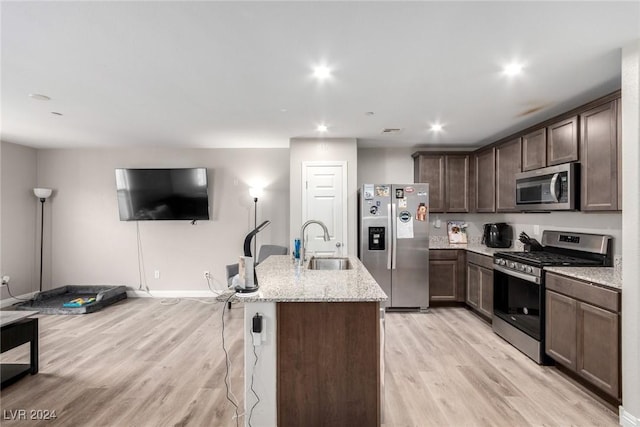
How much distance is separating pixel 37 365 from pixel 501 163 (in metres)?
5.36

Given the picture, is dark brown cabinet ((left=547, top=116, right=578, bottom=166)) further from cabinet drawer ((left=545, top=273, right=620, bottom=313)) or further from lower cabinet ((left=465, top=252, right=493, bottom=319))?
lower cabinet ((left=465, top=252, right=493, bottom=319))

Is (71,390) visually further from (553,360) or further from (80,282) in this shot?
(553,360)

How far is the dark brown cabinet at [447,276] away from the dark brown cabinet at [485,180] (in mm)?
750

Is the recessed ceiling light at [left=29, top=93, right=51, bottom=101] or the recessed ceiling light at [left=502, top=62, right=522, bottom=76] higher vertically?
the recessed ceiling light at [left=29, top=93, right=51, bottom=101]

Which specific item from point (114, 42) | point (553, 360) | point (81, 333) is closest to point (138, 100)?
point (114, 42)

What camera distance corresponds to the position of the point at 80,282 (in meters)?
4.97

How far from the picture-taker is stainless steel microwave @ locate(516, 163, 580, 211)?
2740 mm

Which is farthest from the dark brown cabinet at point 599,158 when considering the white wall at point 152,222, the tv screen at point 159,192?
the tv screen at point 159,192

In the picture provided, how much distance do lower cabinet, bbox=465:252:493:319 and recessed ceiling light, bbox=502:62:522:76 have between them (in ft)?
7.05

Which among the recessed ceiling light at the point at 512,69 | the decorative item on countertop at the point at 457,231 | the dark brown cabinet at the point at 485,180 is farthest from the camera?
the decorative item on countertop at the point at 457,231

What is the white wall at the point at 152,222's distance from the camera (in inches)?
194

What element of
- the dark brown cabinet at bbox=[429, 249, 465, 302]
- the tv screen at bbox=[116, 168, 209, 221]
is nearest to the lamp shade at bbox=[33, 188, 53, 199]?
the tv screen at bbox=[116, 168, 209, 221]

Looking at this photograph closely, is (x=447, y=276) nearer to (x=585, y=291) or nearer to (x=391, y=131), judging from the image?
(x=585, y=291)

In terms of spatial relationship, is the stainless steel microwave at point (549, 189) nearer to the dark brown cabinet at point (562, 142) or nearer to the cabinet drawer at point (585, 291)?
the dark brown cabinet at point (562, 142)
